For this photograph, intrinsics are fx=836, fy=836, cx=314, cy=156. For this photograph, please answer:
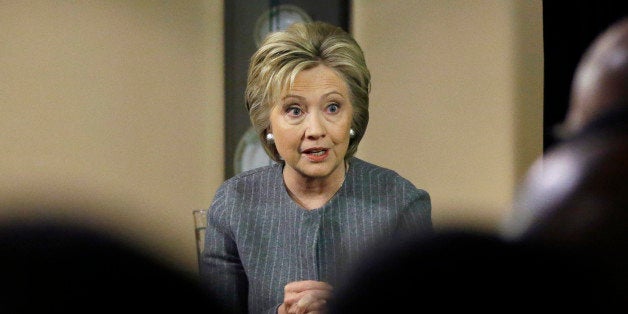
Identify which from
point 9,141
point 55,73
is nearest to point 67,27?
point 55,73

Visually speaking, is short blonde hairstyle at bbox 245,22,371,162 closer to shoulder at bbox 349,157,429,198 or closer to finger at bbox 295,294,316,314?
shoulder at bbox 349,157,429,198

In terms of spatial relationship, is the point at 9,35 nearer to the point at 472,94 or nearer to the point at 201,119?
the point at 201,119

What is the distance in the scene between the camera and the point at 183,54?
3.72 meters

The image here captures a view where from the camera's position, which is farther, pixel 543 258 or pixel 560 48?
pixel 560 48

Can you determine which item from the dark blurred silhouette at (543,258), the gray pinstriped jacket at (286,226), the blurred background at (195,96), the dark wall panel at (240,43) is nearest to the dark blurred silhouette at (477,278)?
the dark blurred silhouette at (543,258)

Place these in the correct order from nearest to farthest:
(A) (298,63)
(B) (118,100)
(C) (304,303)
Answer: (C) (304,303)
(A) (298,63)
(B) (118,100)

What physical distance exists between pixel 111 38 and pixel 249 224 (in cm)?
206

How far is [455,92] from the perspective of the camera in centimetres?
318

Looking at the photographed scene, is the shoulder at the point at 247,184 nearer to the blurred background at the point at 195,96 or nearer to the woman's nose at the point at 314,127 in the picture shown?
the woman's nose at the point at 314,127

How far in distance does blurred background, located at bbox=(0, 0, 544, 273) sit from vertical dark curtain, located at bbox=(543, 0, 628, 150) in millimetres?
193

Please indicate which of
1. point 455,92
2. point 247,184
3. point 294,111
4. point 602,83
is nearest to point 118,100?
point 455,92

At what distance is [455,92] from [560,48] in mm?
630

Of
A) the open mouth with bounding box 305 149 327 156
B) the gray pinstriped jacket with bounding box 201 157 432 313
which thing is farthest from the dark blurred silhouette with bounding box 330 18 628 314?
the open mouth with bounding box 305 149 327 156

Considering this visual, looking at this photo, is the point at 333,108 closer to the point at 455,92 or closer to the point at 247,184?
the point at 247,184
